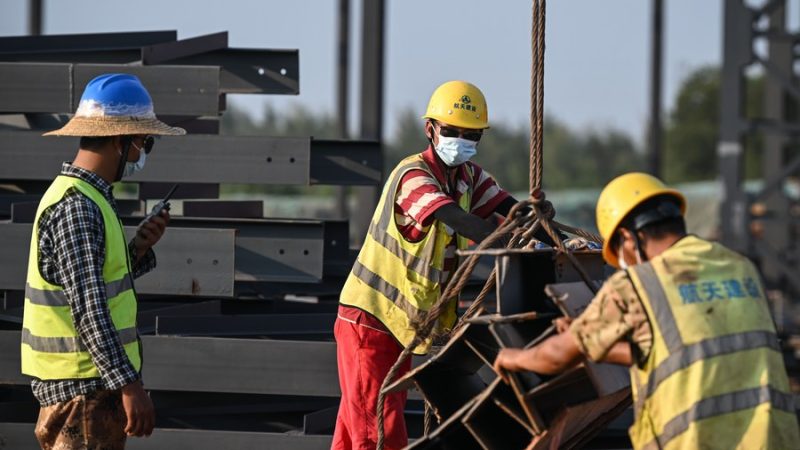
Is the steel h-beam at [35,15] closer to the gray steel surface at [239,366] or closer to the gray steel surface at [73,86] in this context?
the gray steel surface at [73,86]

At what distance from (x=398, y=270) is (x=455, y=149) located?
0.59m

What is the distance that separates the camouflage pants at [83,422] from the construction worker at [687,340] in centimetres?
162

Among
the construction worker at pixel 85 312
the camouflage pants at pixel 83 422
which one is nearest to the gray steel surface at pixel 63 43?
the construction worker at pixel 85 312

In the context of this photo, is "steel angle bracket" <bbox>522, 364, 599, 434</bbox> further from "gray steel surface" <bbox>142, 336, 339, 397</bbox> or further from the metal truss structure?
the metal truss structure

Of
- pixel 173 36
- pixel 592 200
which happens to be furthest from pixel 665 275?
pixel 592 200

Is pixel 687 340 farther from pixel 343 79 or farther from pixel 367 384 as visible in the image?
pixel 343 79

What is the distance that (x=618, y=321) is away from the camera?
3881 millimetres

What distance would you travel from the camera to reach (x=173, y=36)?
8148mm

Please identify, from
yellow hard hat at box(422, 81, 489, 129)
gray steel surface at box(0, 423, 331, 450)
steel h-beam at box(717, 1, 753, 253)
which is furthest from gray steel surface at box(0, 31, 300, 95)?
steel h-beam at box(717, 1, 753, 253)

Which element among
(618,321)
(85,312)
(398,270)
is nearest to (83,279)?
(85,312)

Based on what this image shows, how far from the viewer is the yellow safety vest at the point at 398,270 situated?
555cm

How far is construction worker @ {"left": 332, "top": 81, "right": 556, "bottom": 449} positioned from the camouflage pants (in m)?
1.40

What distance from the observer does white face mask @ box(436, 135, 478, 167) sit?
561cm

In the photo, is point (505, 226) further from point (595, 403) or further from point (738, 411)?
point (738, 411)
